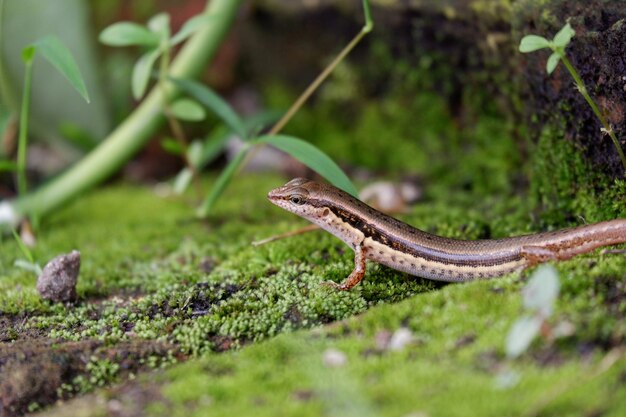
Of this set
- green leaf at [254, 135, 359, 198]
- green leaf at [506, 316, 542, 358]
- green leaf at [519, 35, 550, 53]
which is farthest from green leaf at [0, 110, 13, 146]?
green leaf at [506, 316, 542, 358]

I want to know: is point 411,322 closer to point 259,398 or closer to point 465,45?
point 259,398

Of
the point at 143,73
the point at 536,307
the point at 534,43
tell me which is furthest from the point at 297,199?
the point at 536,307

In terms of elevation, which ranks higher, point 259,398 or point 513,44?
point 513,44

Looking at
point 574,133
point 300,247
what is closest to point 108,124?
point 300,247

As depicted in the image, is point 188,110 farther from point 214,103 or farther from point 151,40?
point 151,40

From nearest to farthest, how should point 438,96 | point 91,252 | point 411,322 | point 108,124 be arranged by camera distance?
point 411,322, point 91,252, point 438,96, point 108,124

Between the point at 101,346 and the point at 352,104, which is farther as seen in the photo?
the point at 352,104
